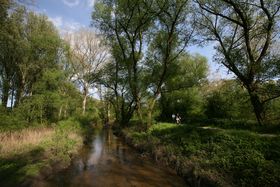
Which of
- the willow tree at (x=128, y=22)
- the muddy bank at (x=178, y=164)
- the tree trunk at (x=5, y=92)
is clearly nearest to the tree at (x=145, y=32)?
the willow tree at (x=128, y=22)

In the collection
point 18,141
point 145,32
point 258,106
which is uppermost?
point 145,32

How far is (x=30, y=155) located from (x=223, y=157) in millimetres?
9302

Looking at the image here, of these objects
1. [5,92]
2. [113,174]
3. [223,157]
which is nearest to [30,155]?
[113,174]

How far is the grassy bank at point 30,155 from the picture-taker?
368 inches

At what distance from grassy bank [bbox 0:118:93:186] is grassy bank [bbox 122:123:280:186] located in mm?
5719

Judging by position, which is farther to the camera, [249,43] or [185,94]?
[185,94]

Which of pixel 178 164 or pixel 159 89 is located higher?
pixel 159 89

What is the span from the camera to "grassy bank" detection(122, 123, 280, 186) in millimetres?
8523

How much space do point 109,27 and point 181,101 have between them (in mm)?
15738

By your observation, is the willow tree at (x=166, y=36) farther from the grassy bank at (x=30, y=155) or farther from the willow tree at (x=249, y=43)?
the grassy bank at (x=30, y=155)

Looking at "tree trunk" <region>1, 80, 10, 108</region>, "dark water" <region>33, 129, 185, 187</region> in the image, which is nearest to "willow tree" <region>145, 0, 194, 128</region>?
"dark water" <region>33, 129, 185, 187</region>

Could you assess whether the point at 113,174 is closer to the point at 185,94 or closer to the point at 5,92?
the point at 5,92

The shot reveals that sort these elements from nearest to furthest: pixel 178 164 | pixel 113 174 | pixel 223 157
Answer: pixel 223 157, pixel 113 174, pixel 178 164

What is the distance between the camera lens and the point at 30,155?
1206 centimetres
